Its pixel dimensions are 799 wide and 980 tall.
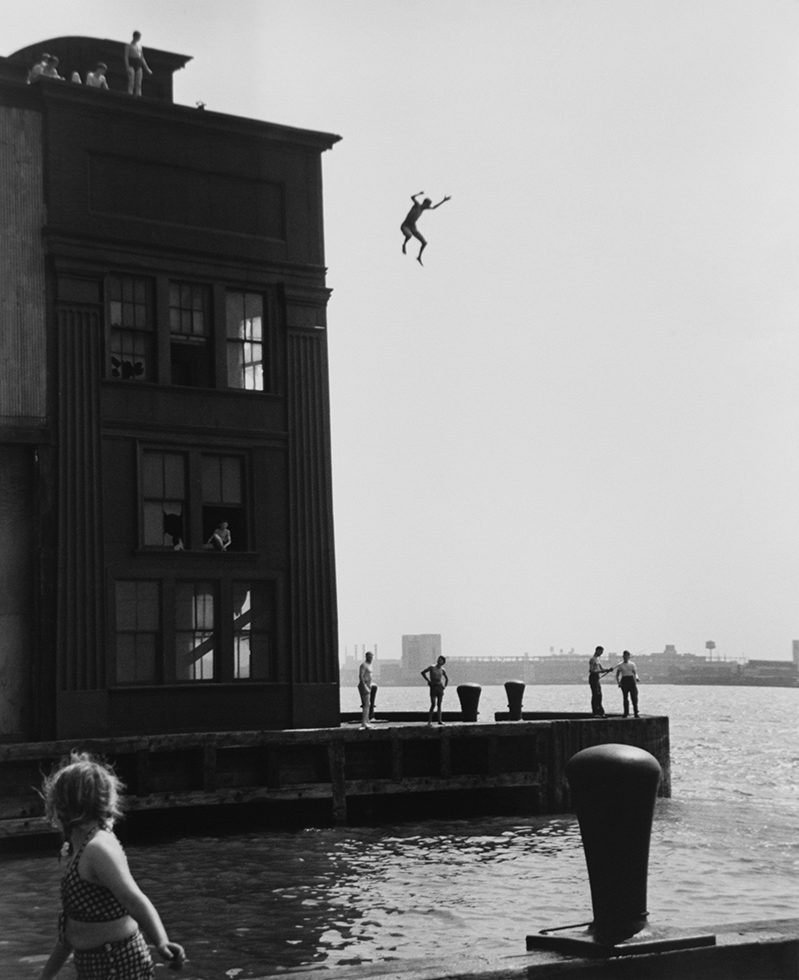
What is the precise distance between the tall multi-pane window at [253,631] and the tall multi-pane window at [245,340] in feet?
12.7

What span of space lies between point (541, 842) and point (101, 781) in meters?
21.5

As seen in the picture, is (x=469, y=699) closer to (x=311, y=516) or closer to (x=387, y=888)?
(x=311, y=516)

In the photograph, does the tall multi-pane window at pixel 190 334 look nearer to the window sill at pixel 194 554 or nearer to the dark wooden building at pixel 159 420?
the dark wooden building at pixel 159 420

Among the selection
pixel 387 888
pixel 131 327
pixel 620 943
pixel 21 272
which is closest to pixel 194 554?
pixel 131 327

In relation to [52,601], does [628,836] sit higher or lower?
lower

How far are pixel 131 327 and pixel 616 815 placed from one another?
21.7m

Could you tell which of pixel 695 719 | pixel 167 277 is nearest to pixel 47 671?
pixel 167 277

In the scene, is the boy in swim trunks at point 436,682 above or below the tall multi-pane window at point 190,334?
below

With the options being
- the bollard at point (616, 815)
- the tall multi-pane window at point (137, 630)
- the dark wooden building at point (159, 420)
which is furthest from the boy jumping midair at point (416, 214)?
the bollard at point (616, 815)

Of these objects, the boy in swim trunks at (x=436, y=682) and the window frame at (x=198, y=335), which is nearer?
the window frame at (x=198, y=335)

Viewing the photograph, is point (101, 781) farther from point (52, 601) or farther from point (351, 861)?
point (52, 601)

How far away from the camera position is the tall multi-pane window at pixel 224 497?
29.2 meters

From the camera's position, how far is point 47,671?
1052 inches

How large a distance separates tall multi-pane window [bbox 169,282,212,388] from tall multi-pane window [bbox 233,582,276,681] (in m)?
3.96
